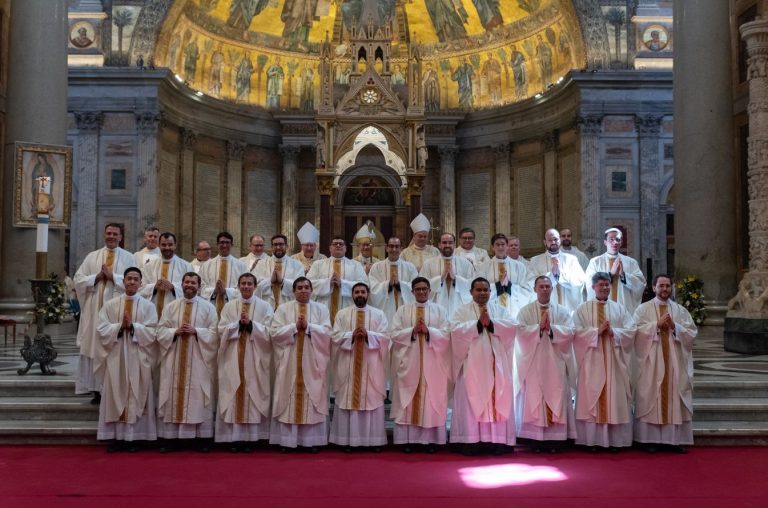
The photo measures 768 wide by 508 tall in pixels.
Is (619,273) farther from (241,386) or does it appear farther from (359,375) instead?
(241,386)

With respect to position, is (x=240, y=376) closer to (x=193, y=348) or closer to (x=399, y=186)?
(x=193, y=348)

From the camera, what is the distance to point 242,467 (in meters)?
7.61

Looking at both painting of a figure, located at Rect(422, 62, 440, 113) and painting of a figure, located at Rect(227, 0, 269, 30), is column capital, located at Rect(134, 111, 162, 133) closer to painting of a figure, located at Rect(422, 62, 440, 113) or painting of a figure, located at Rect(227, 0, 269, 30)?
painting of a figure, located at Rect(227, 0, 269, 30)

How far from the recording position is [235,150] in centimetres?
2762

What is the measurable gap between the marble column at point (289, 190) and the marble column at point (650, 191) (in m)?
11.7

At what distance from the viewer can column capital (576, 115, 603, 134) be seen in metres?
23.7

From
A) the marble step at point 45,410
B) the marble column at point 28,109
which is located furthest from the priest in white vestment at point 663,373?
the marble column at point 28,109

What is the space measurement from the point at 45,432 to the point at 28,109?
24.1ft

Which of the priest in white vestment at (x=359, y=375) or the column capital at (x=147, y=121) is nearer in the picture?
the priest in white vestment at (x=359, y=375)

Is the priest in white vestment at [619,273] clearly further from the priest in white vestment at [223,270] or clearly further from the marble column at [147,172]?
the marble column at [147,172]

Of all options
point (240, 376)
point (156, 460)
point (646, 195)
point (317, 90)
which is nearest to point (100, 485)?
point (156, 460)

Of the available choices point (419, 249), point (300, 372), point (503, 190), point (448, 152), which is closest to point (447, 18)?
point (448, 152)

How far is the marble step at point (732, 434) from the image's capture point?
8.38 m

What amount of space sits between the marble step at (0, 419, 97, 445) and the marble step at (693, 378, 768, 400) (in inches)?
267
